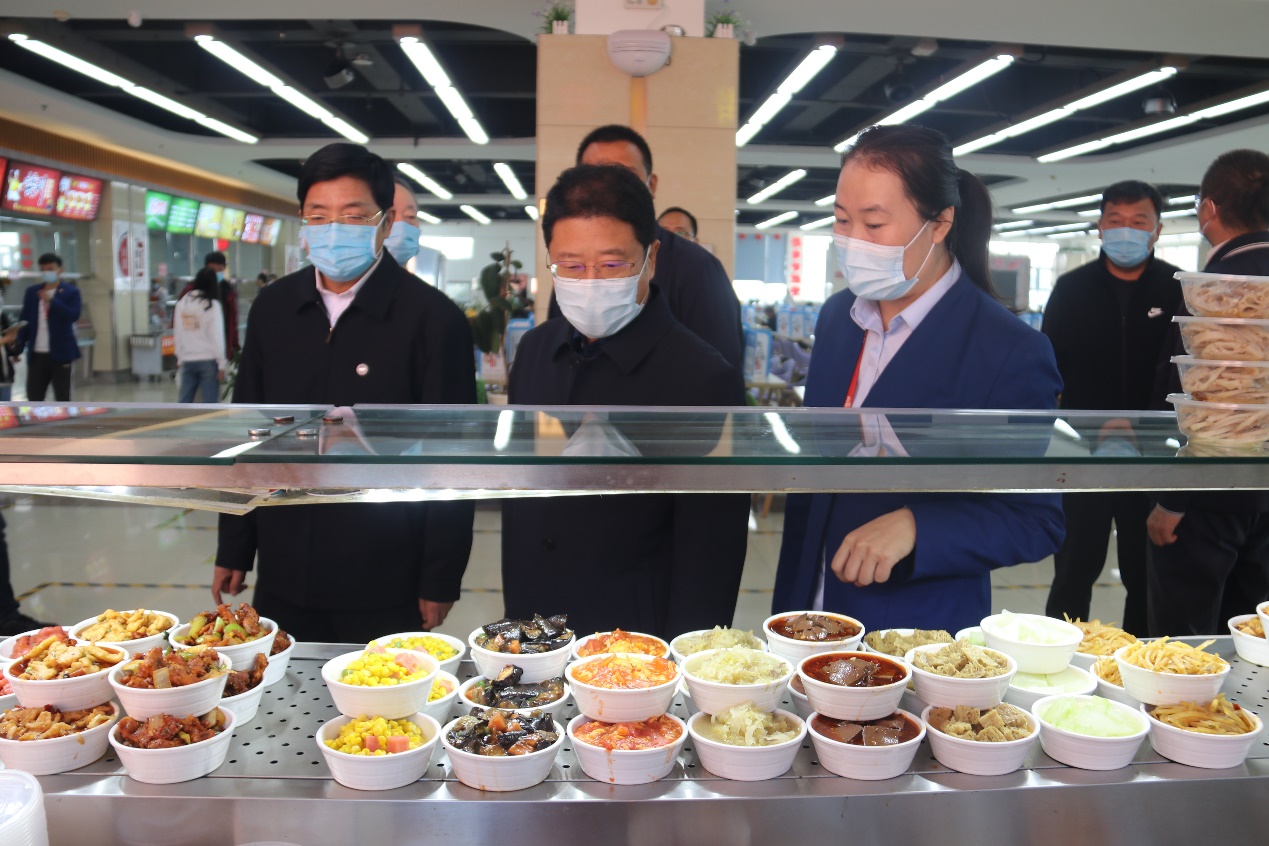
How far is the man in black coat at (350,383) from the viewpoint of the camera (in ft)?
7.80

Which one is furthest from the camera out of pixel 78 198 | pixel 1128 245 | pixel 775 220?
pixel 775 220

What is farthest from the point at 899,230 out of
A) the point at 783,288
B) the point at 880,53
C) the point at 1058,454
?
the point at 783,288

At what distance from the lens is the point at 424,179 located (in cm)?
2105

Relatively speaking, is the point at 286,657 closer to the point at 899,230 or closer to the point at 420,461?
the point at 420,461

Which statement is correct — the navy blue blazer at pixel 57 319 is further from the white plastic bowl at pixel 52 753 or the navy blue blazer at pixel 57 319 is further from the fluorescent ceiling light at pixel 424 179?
the white plastic bowl at pixel 52 753

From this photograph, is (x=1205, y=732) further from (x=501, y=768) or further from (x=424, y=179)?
(x=424, y=179)

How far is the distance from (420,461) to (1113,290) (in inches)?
150

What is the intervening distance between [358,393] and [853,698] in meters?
1.52

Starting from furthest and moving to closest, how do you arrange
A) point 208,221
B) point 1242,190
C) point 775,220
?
point 775,220 → point 208,221 → point 1242,190

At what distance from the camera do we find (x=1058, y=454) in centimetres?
152

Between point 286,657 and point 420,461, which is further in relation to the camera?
point 286,657

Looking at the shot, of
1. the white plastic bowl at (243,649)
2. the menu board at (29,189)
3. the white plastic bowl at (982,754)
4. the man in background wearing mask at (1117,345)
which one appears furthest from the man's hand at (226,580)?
the menu board at (29,189)

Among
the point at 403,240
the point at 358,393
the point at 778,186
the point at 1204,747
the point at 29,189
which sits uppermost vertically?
Result: the point at 778,186

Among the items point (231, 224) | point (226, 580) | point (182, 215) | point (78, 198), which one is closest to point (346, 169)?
point (226, 580)
